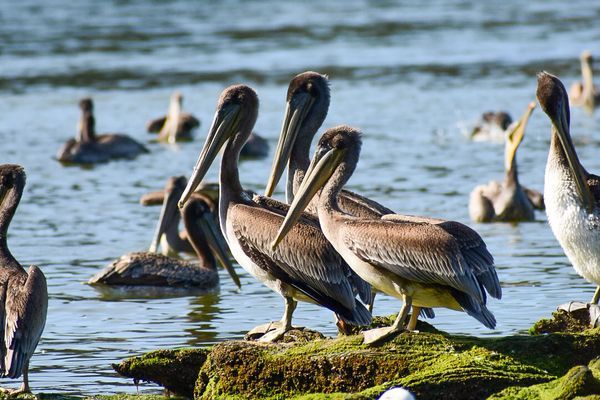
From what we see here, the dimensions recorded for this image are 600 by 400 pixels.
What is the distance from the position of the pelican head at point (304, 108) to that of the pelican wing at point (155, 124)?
12.3 metres

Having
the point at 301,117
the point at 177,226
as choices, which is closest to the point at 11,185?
the point at 301,117

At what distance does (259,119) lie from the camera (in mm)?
20656

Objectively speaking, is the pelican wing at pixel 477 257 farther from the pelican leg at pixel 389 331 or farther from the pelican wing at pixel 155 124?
the pelican wing at pixel 155 124

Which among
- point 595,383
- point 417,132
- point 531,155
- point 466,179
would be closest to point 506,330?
point 595,383

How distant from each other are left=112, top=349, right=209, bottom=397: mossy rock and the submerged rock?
3cm

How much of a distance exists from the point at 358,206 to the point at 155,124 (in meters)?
13.4

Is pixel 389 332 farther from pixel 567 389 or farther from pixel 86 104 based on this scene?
pixel 86 104

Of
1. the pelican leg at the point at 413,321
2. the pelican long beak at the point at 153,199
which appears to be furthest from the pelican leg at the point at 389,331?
the pelican long beak at the point at 153,199

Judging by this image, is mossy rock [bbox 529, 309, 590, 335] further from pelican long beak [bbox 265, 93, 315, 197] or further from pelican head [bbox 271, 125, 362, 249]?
pelican long beak [bbox 265, 93, 315, 197]

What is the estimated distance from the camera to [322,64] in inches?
1033

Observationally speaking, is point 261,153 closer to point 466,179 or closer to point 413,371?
point 466,179

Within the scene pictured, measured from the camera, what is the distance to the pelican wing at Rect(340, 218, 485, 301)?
6.02 m

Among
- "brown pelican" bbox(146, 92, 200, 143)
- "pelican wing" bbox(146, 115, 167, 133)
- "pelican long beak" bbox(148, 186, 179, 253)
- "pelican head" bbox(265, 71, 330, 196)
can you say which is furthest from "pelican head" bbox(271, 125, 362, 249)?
"pelican wing" bbox(146, 115, 167, 133)

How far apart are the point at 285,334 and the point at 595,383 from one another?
1.90m
